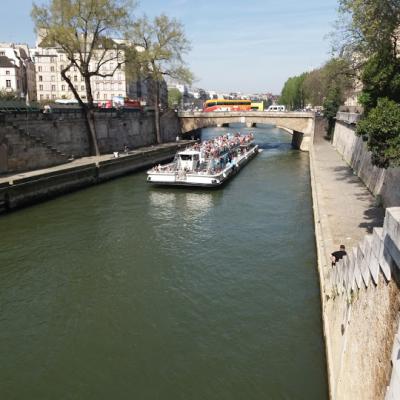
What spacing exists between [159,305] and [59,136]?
2670 cm

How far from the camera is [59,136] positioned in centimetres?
3638

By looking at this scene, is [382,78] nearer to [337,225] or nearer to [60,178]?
[337,225]

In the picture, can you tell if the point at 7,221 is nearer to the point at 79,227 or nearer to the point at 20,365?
the point at 79,227

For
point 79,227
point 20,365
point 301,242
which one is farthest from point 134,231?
point 20,365

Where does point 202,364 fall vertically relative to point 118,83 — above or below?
below

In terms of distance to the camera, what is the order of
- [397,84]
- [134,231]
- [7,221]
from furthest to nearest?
[7,221]
[134,231]
[397,84]

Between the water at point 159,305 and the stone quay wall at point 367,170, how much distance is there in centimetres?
378

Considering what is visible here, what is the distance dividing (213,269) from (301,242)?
5.10 m

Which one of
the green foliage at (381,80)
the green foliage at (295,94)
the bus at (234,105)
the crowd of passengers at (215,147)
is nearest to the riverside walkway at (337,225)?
the green foliage at (381,80)

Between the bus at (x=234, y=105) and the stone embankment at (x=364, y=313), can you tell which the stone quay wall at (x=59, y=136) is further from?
the bus at (x=234, y=105)

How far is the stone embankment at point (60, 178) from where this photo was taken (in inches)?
978

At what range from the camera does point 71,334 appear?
1186cm

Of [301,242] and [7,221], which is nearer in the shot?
[301,242]

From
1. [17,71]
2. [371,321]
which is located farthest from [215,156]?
[17,71]
